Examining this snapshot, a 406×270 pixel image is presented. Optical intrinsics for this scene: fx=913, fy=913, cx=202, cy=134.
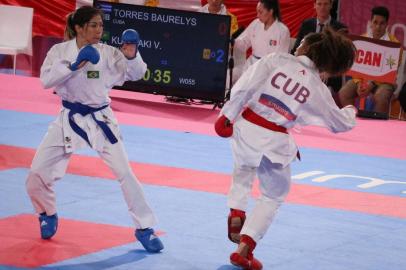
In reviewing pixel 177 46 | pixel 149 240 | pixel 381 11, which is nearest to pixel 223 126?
pixel 149 240

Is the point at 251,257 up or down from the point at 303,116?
down

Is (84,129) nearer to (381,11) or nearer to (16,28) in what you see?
(381,11)

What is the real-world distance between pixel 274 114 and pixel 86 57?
129 centimetres

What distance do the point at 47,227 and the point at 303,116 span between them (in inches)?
75.6

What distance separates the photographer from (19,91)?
560 inches

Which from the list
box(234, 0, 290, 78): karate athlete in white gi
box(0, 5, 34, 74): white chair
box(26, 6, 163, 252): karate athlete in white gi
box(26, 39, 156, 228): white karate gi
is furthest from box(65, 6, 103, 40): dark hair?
box(0, 5, 34, 74): white chair

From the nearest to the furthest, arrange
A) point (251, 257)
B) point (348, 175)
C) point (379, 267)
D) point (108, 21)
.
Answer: point (251, 257), point (379, 267), point (348, 175), point (108, 21)

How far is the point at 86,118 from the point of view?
6262mm

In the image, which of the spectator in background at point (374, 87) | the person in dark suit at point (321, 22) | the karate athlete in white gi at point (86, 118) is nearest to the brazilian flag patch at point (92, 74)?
the karate athlete in white gi at point (86, 118)

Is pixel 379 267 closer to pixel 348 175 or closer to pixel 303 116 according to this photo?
pixel 303 116

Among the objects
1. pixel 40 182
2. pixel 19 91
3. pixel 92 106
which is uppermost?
pixel 92 106

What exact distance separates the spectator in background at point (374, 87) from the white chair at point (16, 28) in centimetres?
568

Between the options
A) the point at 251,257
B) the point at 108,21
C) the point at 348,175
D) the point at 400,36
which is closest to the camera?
the point at 251,257

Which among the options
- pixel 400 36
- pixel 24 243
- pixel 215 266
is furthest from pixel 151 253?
pixel 400 36
